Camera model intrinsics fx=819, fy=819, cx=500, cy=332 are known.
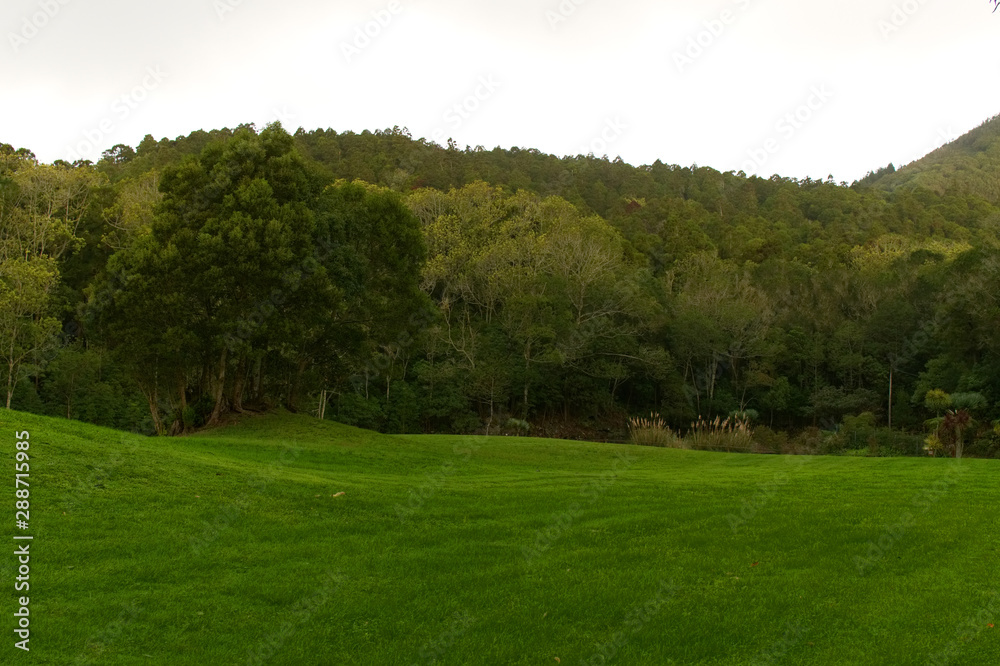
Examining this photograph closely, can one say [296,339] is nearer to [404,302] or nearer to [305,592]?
[404,302]

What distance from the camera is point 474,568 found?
8398mm

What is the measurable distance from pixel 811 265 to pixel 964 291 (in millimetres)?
26813

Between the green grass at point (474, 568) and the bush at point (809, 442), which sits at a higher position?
the green grass at point (474, 568)

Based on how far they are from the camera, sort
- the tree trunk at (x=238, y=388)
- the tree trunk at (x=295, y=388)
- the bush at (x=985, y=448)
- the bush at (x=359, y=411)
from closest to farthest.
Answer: the tree trunk at (x=238, y=388) < the tree trunk at (x=295, y=388) < the bush at (x=985, y=448) < the bush at (x=359, y=411)

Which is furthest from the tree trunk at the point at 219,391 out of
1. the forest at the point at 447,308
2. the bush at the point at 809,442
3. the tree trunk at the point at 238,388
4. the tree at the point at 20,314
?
the bush at the point at 809,442

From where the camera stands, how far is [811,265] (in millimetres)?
64688

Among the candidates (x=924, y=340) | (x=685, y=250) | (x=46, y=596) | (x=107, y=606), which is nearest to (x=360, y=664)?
(x=107, y=606)

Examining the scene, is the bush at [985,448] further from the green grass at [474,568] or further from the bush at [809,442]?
the green grass at [474,568]

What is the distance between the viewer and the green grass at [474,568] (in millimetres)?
6535

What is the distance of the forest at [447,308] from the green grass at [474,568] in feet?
27.1

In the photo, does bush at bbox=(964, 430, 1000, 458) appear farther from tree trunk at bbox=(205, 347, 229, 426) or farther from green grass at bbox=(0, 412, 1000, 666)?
tree trunk at bbox=(205, 347, 229, 426)

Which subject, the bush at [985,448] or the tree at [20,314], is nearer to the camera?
the bush at [985,448]

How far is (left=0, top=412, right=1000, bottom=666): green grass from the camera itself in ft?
21.4

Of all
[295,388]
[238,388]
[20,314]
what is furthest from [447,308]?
[238,388]
